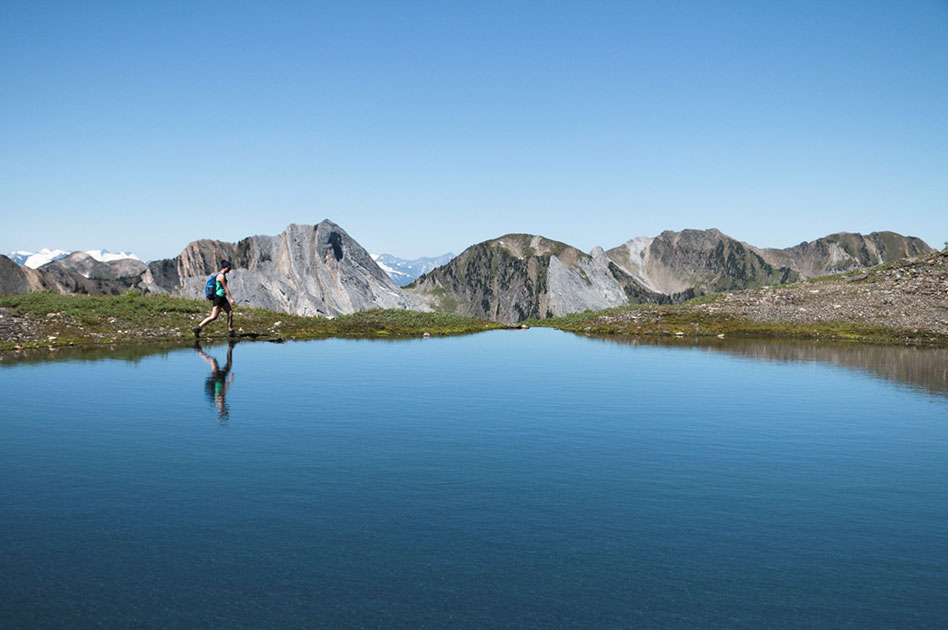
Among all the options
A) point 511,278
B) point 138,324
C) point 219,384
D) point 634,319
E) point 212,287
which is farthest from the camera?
point 511,278

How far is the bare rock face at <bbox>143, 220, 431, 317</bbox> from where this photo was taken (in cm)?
10875

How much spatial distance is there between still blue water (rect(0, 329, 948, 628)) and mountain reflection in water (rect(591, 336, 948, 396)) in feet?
23.6

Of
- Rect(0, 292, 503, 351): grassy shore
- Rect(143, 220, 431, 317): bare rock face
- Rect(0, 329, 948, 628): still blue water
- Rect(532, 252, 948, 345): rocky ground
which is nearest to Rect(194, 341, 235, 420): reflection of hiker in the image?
Rect(0, 329, 948, 628): still blue water

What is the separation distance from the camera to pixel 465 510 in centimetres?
1121

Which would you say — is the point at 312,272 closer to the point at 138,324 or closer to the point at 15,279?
the point at 15,279

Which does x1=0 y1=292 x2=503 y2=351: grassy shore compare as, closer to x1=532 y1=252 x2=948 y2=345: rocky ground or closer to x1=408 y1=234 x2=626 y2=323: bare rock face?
x1=532 y1=252 x2=948 y2=345: rocky ground

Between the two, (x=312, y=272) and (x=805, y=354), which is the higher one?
(x=312, y=272)

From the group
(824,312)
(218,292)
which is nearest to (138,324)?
(218,292)

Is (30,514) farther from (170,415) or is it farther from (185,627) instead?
(170,415)

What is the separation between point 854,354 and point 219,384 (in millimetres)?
32300

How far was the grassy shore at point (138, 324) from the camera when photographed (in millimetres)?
36250

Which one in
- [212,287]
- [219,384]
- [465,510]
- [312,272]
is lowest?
[465,510]

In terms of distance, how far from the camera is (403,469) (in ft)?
43.9

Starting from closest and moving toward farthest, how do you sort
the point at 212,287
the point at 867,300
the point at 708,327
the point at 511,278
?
the point at 212,287, the point at 708,327, the point at 867,300, the point at 511,278
